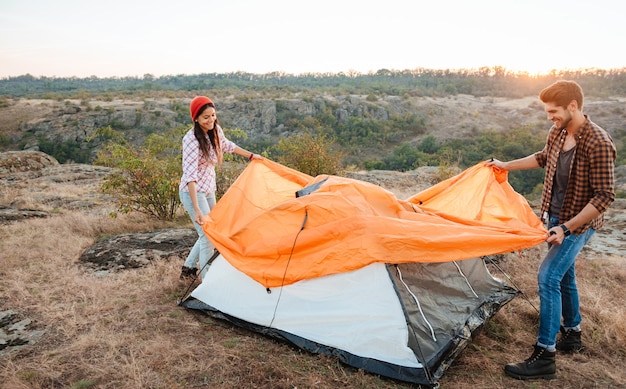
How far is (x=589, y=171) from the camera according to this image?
317cm

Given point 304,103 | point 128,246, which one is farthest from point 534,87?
point 128,246

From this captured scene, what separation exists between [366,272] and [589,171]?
1824mm

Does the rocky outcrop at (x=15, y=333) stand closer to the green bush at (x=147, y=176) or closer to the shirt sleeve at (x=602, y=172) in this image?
the green bush at (x=147, y=176)

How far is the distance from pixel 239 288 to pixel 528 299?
317cm

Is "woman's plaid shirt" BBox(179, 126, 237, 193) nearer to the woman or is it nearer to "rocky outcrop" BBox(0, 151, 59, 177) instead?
the woman

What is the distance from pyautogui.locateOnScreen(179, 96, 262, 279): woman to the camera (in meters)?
4.46

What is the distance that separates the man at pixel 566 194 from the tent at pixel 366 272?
23 centimetres

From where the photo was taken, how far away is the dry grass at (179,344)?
11.0 ft

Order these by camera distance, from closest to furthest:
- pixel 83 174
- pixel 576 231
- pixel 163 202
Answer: pixel 576 231 → pixel 163 202 → pixel 83 174

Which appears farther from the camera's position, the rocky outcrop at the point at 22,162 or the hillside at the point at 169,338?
the rocky outcrop at the point at 22,162

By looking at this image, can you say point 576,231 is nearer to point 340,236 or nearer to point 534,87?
point 340,236

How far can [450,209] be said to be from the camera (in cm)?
472

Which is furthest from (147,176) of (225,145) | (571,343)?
(571,343)

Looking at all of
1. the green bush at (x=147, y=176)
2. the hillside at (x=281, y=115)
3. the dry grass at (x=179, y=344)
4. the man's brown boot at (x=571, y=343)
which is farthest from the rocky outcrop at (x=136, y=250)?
the hillside at (x=281, y=115)
